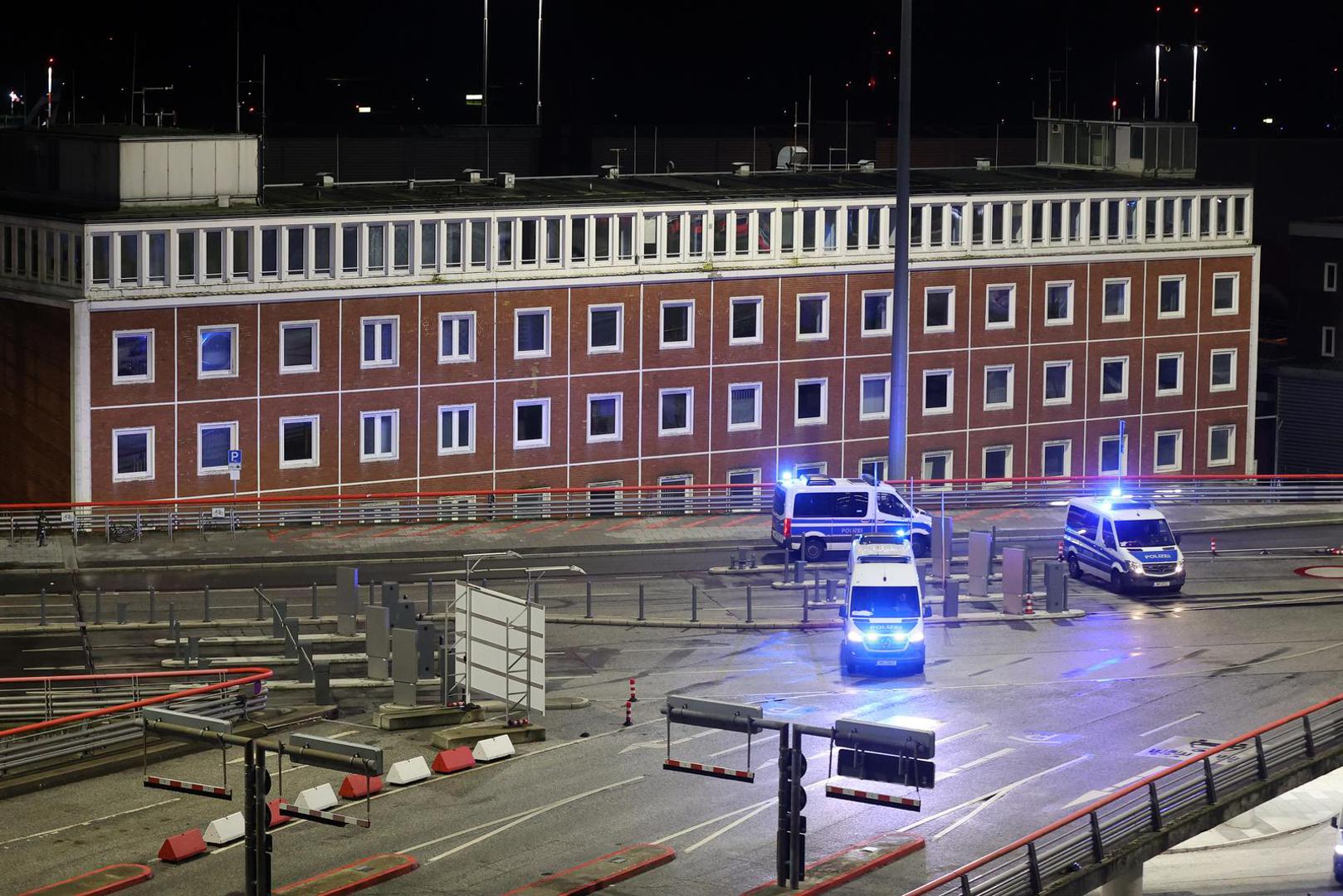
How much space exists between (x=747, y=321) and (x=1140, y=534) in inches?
926

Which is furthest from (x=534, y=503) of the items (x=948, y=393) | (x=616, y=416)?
(x=948, y=393)

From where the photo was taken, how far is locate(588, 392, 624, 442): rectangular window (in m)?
73.8

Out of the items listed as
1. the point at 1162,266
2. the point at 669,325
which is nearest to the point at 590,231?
the point at 669,325

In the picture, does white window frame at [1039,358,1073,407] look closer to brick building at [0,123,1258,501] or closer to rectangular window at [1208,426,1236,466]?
brick building at [0,123,1258,501]

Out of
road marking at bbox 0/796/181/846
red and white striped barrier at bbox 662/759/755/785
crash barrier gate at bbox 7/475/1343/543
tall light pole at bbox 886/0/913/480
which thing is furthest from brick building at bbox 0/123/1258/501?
red and white striped barrier at bbox 662/759/755/785

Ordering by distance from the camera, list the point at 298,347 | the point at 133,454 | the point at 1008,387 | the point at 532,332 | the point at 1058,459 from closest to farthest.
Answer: the point at 133,454
the point at 298,347
the point at 532,332
the point at 1008,387
the point at 1058,459

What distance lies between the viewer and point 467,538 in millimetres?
60500

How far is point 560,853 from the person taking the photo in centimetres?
3378

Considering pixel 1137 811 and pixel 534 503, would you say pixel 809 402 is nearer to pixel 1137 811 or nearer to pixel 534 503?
pixel 534 503

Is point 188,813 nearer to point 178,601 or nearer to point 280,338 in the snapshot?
point 178,601

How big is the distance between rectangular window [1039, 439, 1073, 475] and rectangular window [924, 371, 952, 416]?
539cm

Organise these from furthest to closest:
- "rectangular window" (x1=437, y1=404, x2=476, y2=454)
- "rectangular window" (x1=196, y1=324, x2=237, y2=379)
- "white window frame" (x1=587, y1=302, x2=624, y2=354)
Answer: "white window frame" (x1=587, y1=302, x2=624, y2=354)
"rectangular window" (x1=437, y1=404, x2=476, y2=454)
"rectangular window" (x1=196, y1=324, x2=237, y2=379)

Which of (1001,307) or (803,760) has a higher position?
(1001,307)

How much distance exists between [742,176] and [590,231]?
11838 millimetres
